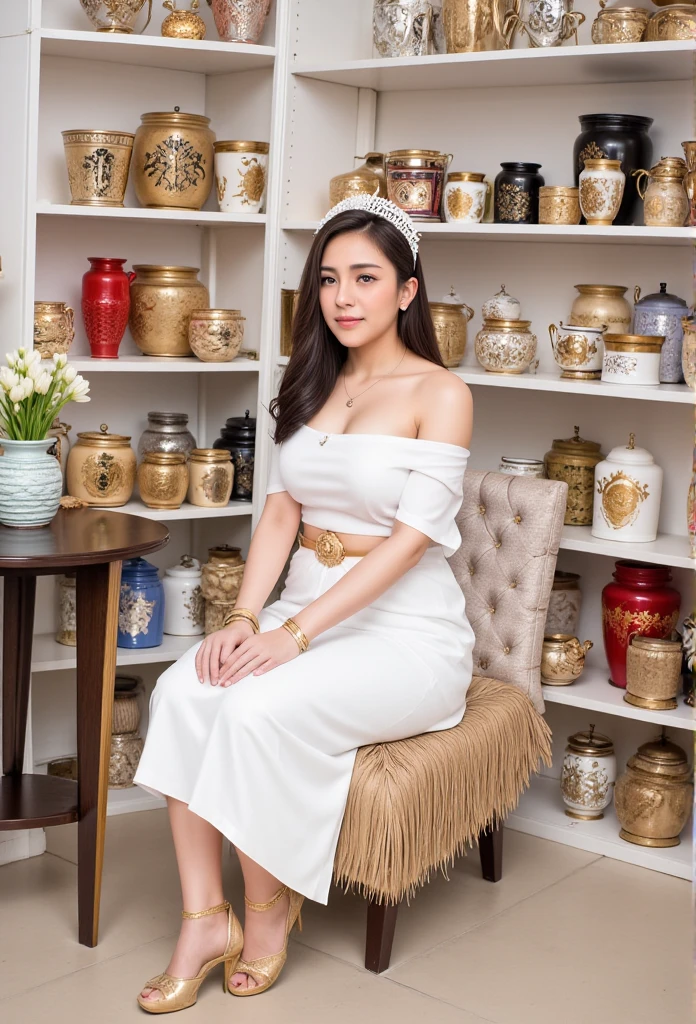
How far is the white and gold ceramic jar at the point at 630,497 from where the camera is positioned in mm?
2871

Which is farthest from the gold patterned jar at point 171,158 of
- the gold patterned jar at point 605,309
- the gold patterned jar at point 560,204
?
the gold patterned jar at point 605,309

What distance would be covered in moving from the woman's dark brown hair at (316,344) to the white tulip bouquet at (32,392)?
42 cm

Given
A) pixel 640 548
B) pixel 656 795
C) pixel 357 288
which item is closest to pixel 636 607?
pixel 640 548

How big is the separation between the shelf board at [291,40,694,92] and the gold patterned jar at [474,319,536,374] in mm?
577

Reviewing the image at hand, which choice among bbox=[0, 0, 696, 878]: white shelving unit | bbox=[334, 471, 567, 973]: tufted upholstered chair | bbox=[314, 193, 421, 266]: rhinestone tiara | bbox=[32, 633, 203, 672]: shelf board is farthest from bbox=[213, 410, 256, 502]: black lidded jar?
bbox=[314, 193, 421, 266]: rhinestone tiara

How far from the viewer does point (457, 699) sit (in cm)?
250

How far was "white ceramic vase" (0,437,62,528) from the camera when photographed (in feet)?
8.12

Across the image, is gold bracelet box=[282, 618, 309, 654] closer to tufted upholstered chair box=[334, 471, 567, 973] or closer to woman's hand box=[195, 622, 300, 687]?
woman's hand box=[195, 622, 300, 687]

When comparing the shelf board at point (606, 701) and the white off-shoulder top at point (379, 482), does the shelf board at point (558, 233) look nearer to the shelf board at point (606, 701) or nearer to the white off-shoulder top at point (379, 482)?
the white off-shoulder top at point (379, 482)

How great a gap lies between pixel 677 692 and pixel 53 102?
206 centimetres

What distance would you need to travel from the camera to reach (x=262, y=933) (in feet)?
7.55

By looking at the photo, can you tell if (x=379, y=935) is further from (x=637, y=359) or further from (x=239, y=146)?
(x=239, y=146)

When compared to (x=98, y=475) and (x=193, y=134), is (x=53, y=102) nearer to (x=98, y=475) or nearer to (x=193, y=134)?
(x=193, y=134)

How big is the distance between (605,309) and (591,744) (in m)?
1.04
